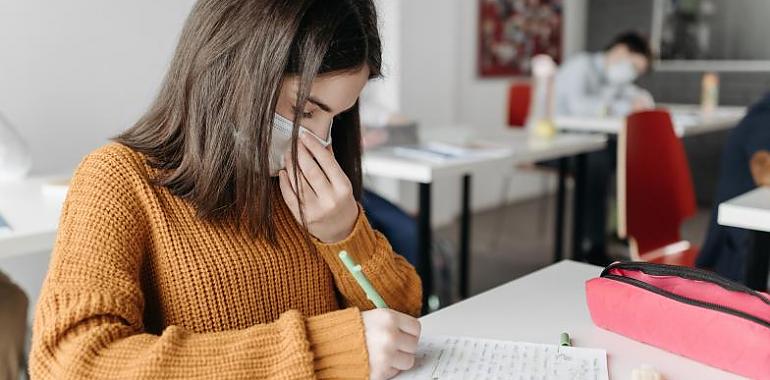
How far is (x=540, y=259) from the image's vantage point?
3.69 metres

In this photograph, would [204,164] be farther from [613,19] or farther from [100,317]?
[613,19]

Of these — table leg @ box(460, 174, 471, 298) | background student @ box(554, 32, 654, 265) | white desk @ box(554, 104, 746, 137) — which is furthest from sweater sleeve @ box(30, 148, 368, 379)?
background student @ box(554, 32, 654, 265)

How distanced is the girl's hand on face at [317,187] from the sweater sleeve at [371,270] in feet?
0.11

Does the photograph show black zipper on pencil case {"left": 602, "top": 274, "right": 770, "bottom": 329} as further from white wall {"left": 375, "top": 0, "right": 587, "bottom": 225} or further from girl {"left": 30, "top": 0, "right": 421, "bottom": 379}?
white wall {"left": 375, "top": 0, "right": 587, "bottom": 225}

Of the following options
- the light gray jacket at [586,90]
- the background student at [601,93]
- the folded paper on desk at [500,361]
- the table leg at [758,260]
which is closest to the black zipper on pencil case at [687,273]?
the folded paper on desk at [500,361]

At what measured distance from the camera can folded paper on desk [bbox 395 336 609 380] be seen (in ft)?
2.65

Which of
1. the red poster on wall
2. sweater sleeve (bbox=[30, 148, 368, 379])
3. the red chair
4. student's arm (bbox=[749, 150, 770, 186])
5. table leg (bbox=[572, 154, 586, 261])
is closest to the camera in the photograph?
sweater sleeve (bbox=[30, 148, 368, 379])

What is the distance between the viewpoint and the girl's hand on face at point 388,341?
0.78 m

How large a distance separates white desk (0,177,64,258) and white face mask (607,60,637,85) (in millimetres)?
3111

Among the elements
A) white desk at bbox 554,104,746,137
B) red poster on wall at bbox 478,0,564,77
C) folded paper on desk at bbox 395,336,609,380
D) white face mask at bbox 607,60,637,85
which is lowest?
white desk at bbox 554,104,746,137

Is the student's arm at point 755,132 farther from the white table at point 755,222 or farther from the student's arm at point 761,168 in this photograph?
the white table at point 755,222

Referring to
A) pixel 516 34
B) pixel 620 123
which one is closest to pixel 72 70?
pixel 620 123

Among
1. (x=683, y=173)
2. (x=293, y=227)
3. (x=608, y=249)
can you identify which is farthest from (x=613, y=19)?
(x=293, y=227)

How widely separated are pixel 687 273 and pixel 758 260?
0.83m
